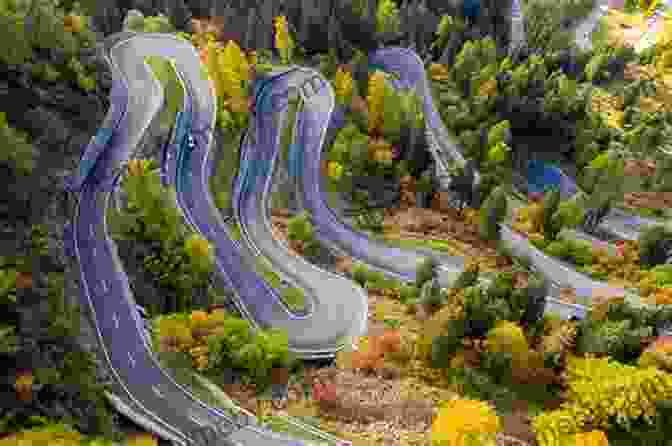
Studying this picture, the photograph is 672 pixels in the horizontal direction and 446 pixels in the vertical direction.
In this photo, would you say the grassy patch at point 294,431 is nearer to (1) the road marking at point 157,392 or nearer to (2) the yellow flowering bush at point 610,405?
(1) the road marking at point 157,392

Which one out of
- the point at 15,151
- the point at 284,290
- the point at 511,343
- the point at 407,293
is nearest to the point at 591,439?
the point at 511,343

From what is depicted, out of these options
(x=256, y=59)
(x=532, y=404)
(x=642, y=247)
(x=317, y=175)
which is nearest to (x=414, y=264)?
(x=317, y=175)

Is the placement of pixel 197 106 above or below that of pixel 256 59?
below

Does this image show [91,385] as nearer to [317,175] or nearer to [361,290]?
[361,290]

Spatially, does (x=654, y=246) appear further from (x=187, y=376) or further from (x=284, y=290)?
(x=187, y=376)

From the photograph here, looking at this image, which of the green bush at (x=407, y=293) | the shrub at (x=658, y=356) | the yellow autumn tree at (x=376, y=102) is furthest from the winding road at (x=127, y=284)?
the shrub at (x=658, y=356)

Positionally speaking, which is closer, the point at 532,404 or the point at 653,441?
the point at 653,441
